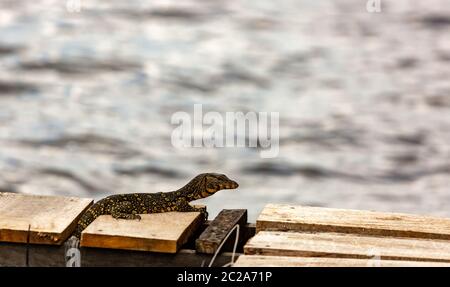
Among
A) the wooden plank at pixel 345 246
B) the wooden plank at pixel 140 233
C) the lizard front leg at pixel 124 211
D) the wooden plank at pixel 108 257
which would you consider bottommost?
the wooden plank at pixel 108 257

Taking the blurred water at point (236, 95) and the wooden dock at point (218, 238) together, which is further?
the blurred water at point (236, 95)

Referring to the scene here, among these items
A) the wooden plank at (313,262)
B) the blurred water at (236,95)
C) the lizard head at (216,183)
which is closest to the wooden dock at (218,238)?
the wooden plank at (313,262)

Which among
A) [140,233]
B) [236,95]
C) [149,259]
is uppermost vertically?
[140,233]

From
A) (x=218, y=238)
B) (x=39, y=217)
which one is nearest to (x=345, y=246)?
(x=218, y=238)

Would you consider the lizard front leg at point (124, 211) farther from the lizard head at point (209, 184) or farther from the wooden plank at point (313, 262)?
the wooden plank at point (313, 262)

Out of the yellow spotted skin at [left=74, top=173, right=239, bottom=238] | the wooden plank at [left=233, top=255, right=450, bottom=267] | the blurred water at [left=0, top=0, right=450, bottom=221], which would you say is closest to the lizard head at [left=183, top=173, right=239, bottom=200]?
the yellow spotted skin at [left=74, top=173, right=239, bottom=238]

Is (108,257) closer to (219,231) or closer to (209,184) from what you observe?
(219,231)

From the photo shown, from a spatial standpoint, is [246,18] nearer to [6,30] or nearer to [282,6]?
[282,6]

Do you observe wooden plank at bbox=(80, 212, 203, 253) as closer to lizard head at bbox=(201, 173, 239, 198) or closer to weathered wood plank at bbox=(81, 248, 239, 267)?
weathered wood plank at bbox=(81, 248, 239, 267)
